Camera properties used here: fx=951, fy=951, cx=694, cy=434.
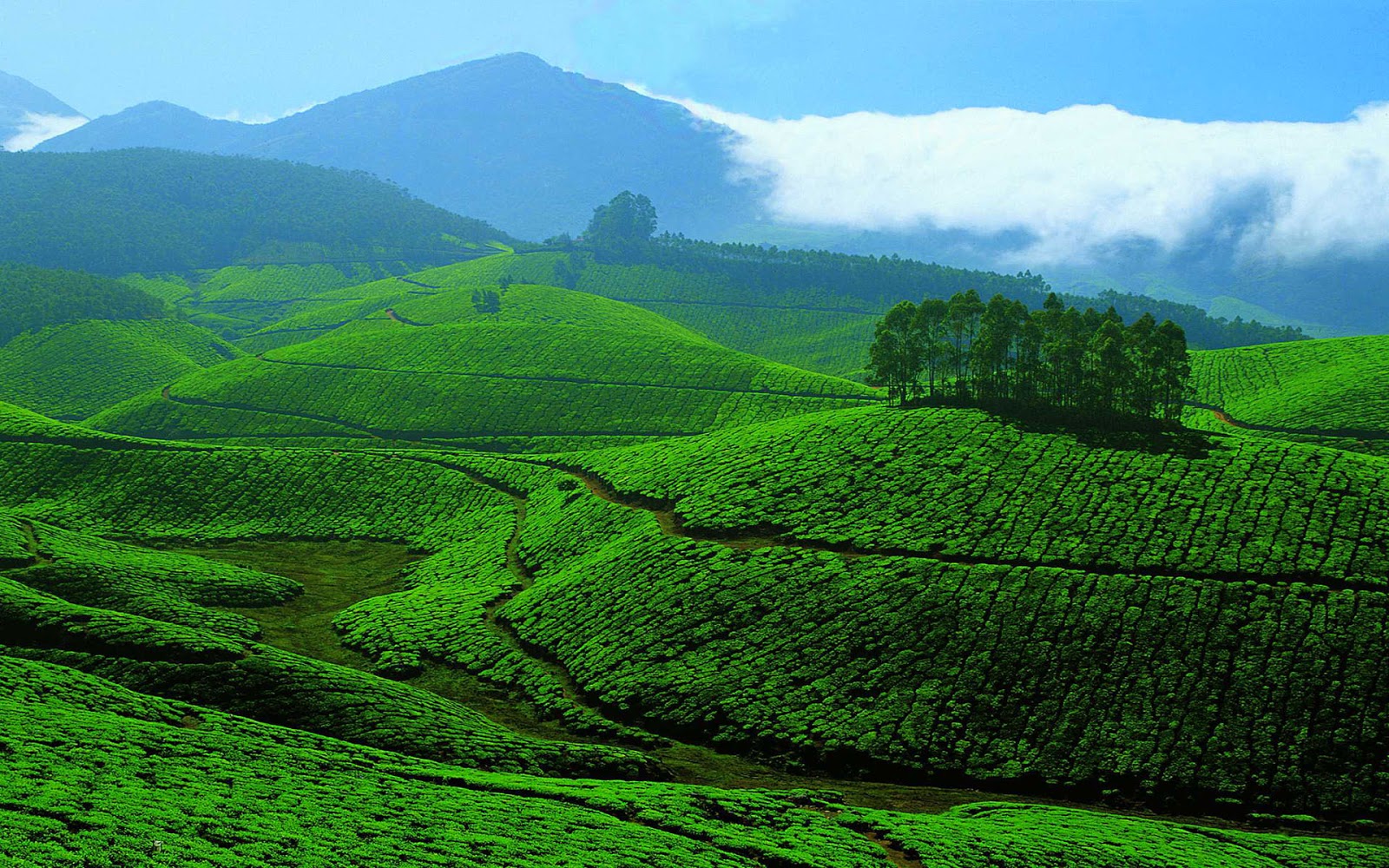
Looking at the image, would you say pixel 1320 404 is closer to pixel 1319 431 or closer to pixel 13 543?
pixel 1319 431

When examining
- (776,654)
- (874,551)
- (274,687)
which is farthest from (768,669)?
(274,687)

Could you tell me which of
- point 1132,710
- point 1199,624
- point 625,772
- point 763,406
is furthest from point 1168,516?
point 763,406

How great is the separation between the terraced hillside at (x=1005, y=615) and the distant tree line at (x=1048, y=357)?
13253mm

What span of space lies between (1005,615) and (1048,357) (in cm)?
5350

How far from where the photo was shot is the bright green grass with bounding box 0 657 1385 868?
38250 mm

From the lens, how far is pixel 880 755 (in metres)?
67.0

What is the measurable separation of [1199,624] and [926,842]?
35565 millimetres

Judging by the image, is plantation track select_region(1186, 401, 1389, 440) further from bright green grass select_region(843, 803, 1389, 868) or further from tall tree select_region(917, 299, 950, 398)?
bright green grass select_region(843, 803, 1389, 868)

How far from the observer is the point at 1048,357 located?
12081cm

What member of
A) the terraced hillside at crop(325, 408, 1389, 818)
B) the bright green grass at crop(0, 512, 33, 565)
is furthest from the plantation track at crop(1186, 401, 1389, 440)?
the bright green grass at crop(0, 512, 33, 565)

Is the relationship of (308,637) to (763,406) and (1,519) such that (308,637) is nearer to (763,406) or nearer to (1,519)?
(1,519)

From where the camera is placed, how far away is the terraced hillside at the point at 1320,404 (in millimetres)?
152125

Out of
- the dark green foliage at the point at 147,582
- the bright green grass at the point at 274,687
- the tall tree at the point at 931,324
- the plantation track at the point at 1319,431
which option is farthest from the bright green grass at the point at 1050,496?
the plantation track at the point at 1319,431

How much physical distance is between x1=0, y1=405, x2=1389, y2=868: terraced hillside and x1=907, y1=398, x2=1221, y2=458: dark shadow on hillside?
34042mm
